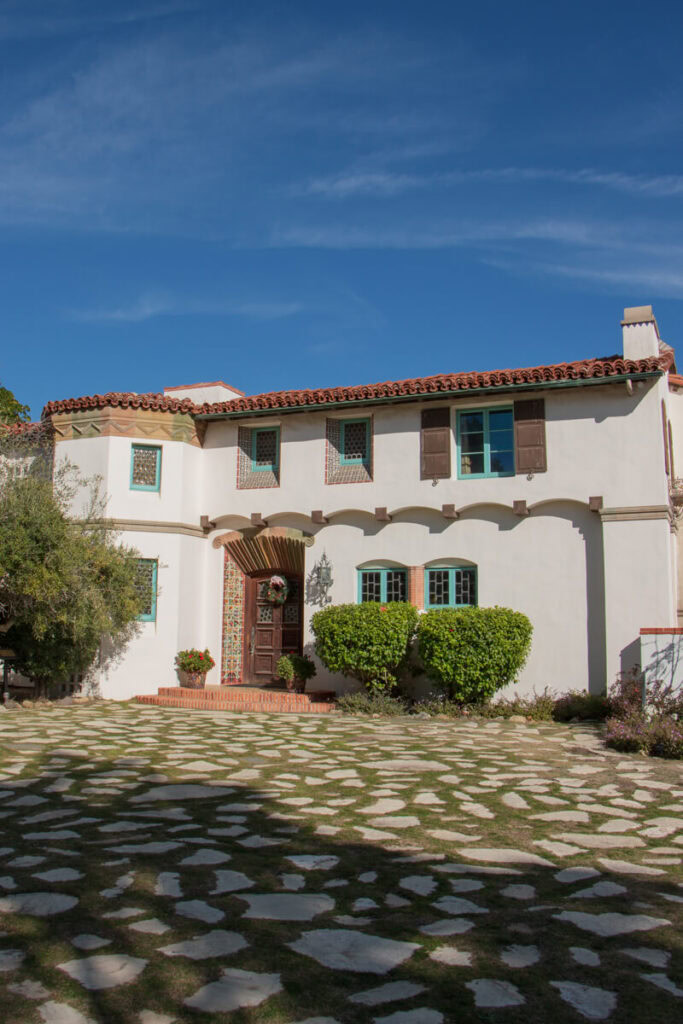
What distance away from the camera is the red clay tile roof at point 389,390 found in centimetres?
1437

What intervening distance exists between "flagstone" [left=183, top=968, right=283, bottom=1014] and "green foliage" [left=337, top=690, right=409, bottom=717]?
1082cm

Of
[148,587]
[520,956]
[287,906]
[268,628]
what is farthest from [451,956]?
[268,628]

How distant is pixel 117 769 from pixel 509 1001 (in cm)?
591

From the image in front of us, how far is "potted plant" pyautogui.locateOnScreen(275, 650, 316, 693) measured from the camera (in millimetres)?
16016

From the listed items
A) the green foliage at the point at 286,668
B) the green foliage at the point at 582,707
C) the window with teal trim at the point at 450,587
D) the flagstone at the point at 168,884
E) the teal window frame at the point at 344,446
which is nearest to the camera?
the flagstone at the point at 168,884

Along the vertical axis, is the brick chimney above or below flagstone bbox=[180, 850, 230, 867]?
above

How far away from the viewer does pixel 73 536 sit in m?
15.0

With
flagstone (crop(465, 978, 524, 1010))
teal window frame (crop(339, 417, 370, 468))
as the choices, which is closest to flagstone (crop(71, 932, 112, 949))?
flagstone (crop(465, 978, 524, 1010))

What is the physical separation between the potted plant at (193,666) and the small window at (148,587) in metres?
0.92

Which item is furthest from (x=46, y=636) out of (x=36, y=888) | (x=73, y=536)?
(x=36, y=888)

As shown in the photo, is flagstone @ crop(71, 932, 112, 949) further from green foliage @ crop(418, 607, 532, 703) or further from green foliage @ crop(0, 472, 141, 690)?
green foliage @ crop(0, 472, 141, 690)

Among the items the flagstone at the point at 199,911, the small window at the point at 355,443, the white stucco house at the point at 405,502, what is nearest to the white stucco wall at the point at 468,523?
the white stucco house at the point at 405,502

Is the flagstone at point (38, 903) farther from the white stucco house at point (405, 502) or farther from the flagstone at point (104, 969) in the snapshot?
the white stucco house at point (405, 502)

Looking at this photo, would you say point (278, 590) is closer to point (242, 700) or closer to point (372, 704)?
point (242, 700)
